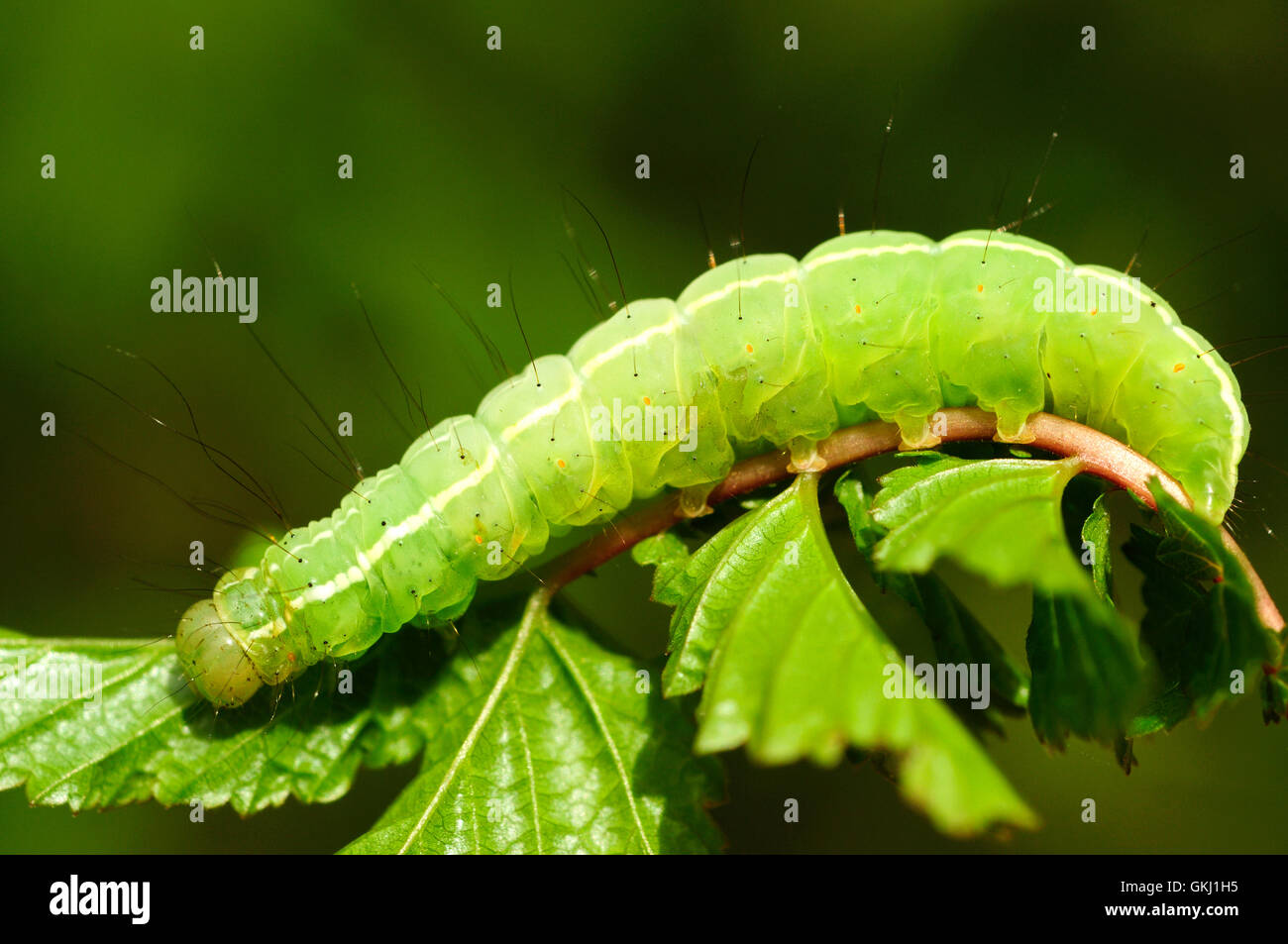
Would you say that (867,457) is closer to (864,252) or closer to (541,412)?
(864,252)

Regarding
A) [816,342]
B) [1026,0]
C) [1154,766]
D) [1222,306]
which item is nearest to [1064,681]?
[816,342]

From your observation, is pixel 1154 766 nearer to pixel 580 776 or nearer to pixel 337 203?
pixel 580 776

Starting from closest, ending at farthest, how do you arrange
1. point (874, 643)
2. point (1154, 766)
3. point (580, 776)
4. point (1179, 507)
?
point (874, 643) → point (1179, 507) → point (580, 776) → point (1154, 766)

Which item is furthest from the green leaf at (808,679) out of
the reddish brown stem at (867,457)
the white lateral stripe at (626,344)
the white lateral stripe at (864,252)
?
the white lateral stripe at (864,252)

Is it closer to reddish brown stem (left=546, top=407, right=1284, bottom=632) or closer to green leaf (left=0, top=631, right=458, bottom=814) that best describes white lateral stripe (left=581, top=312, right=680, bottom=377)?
reddish brown stem (left=546, top=407, right=1284, bottom=632)

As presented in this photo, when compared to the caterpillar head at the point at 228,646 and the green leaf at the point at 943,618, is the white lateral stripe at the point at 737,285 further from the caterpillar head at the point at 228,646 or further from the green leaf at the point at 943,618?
the caterpillar head at the point at 228,646

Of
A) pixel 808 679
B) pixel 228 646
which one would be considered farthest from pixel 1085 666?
pixel 228 646
